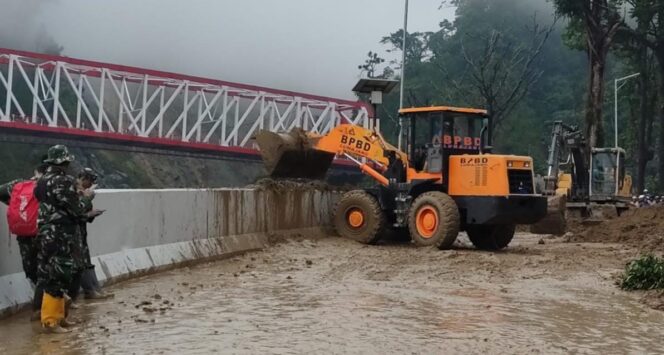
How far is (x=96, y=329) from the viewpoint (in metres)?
7.43

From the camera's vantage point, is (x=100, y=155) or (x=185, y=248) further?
(x=100, y=155)

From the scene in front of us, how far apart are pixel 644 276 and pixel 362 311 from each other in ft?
15.0

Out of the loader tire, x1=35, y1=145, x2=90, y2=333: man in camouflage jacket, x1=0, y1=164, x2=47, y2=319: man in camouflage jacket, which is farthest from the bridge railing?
x1=35, y1=145, x2=90, y2=333: man in camouflage jacket

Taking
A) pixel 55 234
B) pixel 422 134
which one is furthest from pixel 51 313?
pixel 422 134

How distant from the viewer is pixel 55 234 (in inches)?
289

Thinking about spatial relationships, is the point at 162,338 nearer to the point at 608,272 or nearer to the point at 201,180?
the point at 608,272

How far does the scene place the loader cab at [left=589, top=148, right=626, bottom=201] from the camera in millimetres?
30922

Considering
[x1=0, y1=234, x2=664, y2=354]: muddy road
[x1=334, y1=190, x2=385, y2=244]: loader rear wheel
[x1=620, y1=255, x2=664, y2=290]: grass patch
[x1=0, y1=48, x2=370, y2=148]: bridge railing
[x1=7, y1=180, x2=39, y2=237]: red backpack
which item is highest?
[x1=0, y1=48, x2=370, y2=148]: bridge railing

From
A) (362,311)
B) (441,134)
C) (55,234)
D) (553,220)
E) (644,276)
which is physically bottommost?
(362,311)

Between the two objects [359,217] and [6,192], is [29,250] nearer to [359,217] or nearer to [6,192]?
[6,192]

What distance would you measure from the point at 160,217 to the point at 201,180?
62.5 m

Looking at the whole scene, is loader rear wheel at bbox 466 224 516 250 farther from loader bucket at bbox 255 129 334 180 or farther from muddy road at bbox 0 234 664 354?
loader bucket at bbox 255 129 334 180

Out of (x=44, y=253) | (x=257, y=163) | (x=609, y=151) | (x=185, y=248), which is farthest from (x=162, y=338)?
(x=257, y=163)

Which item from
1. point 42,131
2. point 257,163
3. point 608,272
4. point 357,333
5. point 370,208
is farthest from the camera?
point 257,163
